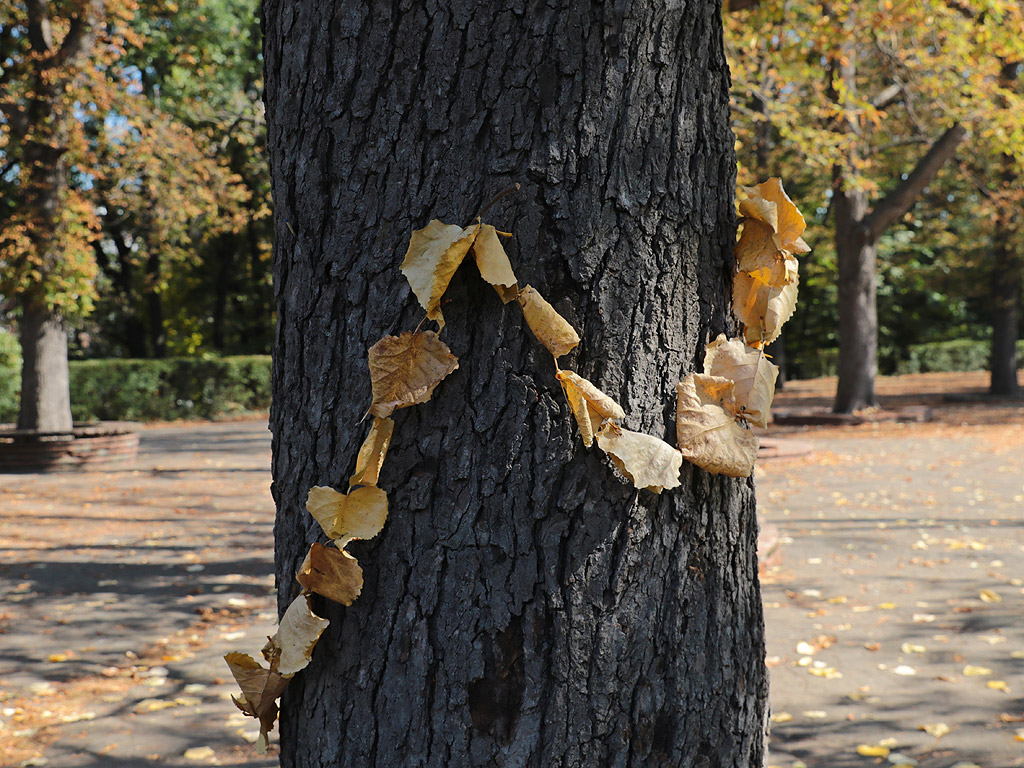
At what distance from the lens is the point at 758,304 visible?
58.2 inches

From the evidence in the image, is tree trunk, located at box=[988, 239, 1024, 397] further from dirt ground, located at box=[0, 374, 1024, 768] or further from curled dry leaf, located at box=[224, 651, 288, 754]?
curled dry leaf, located at box=[224, 651, 288, 754]

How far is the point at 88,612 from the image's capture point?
5.36 metres

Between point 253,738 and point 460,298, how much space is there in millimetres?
3067

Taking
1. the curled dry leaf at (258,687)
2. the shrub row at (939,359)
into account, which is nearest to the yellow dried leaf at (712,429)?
the curled dry leaf at (258,687)

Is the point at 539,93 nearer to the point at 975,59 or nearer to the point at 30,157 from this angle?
the point at 975,59

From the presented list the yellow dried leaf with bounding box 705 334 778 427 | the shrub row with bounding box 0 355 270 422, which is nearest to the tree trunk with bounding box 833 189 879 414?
the yellow dried leaf with bounding box 705 334 778 427

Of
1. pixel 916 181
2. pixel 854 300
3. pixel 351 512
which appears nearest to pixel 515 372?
pixel 351 512

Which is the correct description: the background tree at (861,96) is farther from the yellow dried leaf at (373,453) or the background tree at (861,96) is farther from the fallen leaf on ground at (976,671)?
the yellow dried leaf at (373,453)

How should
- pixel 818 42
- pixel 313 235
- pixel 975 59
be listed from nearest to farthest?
pixel 313 235 → pixel 818 42 → pixel 975 59

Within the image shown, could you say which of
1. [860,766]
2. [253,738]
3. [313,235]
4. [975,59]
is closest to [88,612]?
[253,738]

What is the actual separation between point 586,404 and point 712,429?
0.76 ft

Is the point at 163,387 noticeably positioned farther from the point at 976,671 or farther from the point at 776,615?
the point at 976,671

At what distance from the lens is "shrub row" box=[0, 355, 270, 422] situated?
22844mm

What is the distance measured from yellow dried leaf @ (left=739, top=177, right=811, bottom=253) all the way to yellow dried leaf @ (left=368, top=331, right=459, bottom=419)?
0.59 meters
